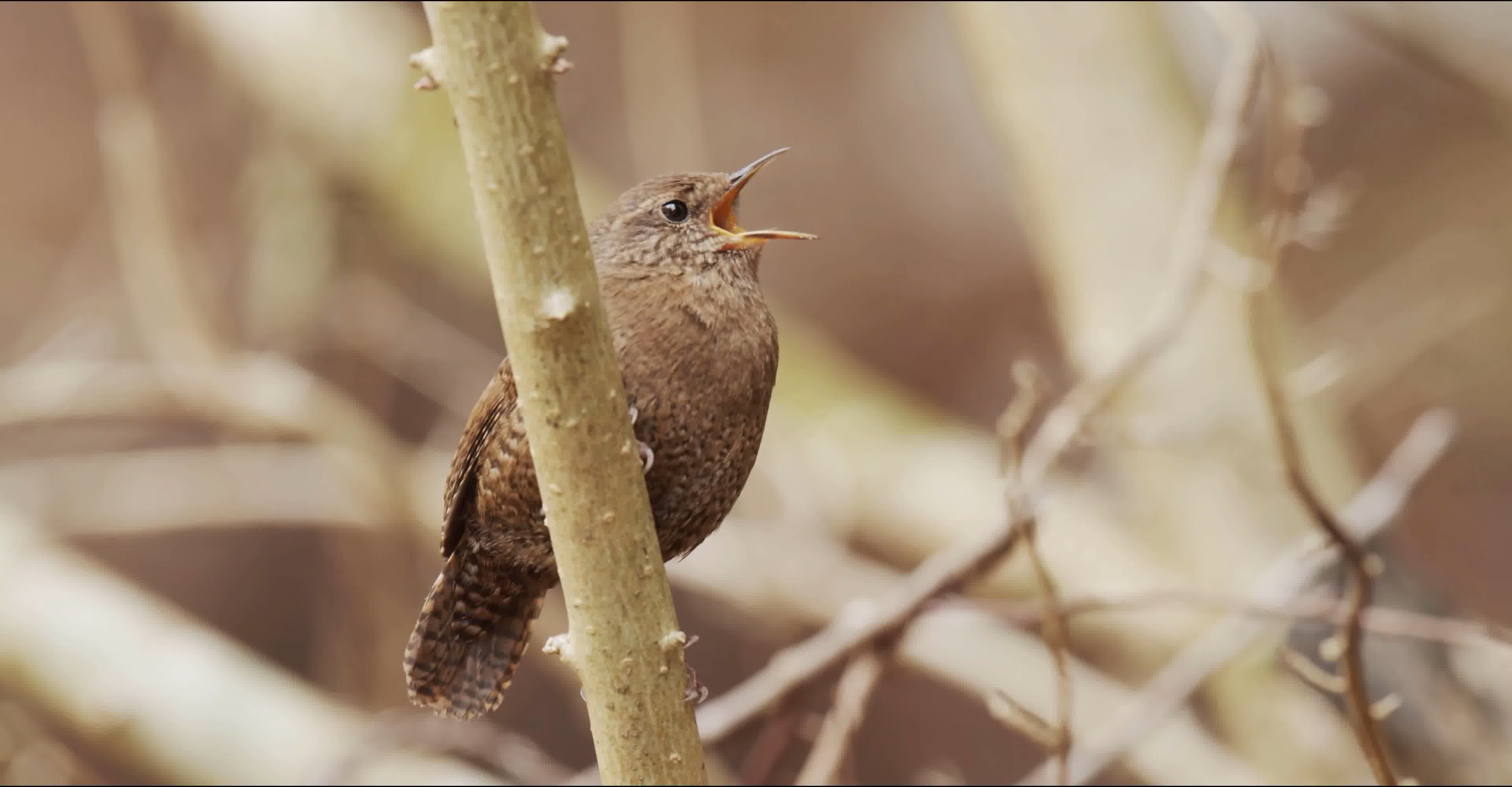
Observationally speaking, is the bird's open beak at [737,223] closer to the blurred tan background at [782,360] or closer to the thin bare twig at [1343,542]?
the thin bare twig at [1343,542]

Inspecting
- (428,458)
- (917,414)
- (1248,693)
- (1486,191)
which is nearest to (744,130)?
(917,414)

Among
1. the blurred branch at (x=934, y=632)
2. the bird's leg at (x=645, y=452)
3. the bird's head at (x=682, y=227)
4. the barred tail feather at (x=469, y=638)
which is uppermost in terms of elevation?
the bird's head at (x=682, y=227)

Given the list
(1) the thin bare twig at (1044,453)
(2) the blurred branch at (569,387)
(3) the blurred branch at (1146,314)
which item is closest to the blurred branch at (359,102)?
(3) the blurred branch at (1146,314)

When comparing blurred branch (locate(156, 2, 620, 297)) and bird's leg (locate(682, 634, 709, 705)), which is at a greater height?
blurred branch (locate(156, 2, 620, 297))

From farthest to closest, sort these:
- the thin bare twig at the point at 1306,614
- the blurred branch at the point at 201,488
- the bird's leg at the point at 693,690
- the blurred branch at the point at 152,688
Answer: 1. the blurred branch at the point at 201,488
2. the blurred branch at the point at 152,688
3. the thin bare twig at the point at 1306,614
4. the bird's leg at the point at 693,690

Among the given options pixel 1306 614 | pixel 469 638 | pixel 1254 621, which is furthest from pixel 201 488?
pixel 1306 614

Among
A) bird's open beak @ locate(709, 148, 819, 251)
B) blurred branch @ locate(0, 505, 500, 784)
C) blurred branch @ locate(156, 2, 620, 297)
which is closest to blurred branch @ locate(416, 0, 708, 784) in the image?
bird's open beak @ locate(709, 148, 819, 251)

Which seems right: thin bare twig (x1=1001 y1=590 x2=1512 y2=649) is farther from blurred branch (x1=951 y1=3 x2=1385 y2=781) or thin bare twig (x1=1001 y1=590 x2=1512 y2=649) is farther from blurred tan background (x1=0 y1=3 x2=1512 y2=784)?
blurred branch (x1=951 y1=3 x2=1385 y2=781)
